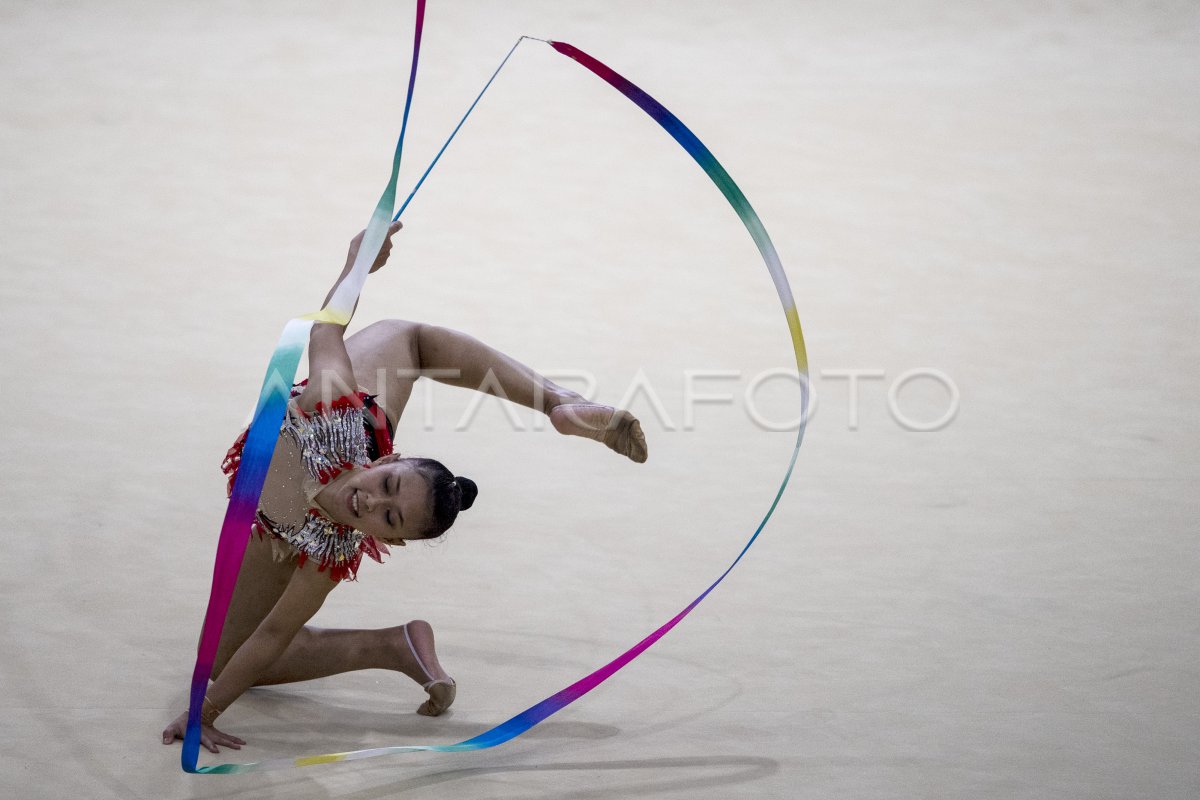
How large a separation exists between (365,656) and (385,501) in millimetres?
381

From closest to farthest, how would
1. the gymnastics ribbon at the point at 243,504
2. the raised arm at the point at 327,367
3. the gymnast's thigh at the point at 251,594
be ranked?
the gymnastics ribbon at the point at 243,504
the raised arm at the point at 327,367
the gymnast's thigh at the point at 251,594

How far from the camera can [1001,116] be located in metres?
6.12

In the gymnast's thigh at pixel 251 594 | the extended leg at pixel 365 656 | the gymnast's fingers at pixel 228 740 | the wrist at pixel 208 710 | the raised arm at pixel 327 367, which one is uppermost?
the raised arm at pixel 327 367

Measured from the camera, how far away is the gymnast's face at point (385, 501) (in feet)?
6.82

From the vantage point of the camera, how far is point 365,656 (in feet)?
7.64

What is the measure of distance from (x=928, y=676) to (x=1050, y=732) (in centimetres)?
26

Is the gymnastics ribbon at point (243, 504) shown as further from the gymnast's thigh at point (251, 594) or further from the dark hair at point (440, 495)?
the gymnast's thigh at point (251, 594)

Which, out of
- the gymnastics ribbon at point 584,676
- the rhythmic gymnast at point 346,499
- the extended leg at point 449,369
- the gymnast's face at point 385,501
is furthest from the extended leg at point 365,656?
the extended leg at point 449,369

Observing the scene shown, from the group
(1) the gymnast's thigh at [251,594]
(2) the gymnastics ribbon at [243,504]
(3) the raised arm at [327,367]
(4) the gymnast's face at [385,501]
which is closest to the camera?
(2) the gymnastics ribbon at [243,504]

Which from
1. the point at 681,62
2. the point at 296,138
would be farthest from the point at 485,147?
the point at 681,62

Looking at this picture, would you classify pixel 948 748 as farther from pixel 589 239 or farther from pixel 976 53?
pixel 976 53

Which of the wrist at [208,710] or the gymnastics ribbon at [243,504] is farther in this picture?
the wrist at [208,710]

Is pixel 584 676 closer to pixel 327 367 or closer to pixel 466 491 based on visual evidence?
pixel 466 491

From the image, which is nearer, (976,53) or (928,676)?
(928,676)
